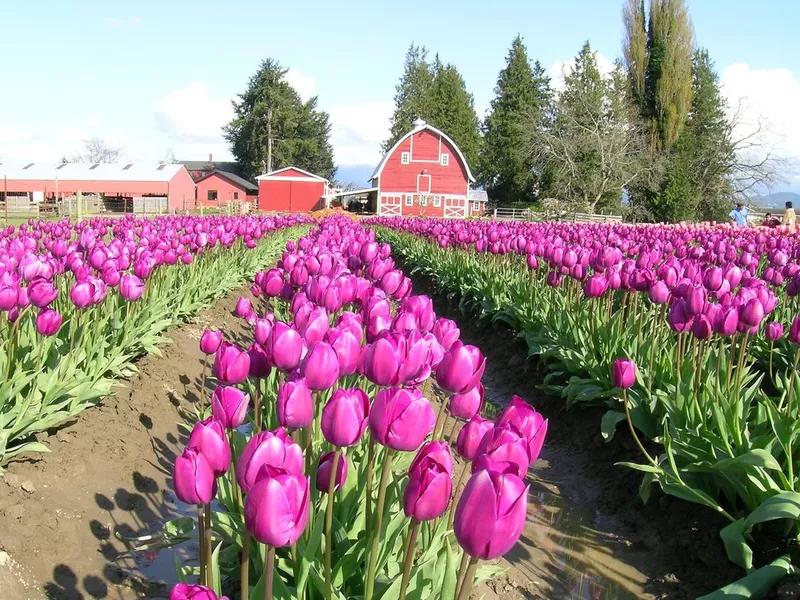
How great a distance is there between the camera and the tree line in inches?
1971

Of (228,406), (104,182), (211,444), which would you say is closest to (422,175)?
(104,182)

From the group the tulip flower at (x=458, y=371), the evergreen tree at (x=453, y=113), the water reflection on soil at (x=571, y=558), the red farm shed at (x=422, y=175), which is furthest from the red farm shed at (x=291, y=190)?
the tulip flower at (x=458, y=371)

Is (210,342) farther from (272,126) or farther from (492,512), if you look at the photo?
(272,126)

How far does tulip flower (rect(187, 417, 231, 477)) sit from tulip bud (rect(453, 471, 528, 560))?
62 cm

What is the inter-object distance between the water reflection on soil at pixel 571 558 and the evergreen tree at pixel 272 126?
7450 cm

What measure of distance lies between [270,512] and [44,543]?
7.99 ft

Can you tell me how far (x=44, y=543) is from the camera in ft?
10.8

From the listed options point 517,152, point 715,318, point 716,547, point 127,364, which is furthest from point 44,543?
point 517,152

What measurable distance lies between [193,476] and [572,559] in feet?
9.44

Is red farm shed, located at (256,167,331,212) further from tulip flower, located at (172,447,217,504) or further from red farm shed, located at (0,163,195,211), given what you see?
tulip flower, located at (172,447,217,504)

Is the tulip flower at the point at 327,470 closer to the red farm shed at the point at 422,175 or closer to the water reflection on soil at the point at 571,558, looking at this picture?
the water reflection on soil at the point at 571,558

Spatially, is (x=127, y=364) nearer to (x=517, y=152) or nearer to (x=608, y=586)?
(x=608, y=586)

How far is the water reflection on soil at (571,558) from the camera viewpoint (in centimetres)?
363

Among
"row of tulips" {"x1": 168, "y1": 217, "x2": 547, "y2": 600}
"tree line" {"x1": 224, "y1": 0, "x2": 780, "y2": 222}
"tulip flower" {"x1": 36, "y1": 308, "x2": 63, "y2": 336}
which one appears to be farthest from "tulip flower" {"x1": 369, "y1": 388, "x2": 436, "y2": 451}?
"tree line" {"x1": 224, "y1": 0, "x2": 780, "y2": 222}
